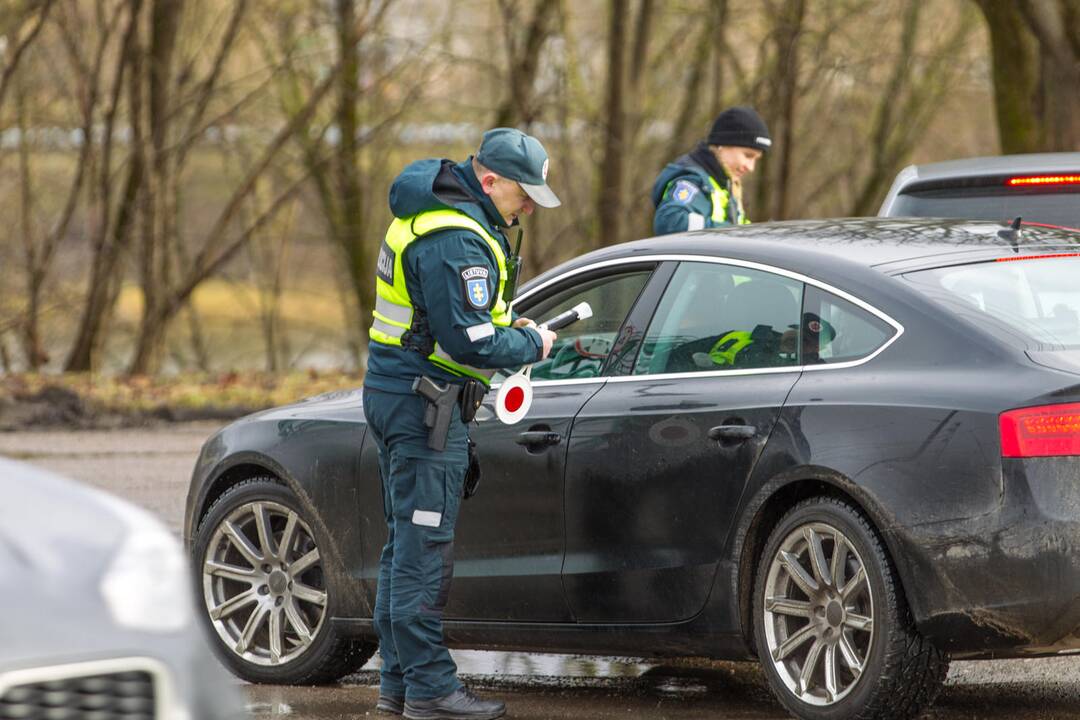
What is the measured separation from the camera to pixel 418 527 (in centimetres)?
573

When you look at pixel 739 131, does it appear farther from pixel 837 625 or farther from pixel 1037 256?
pixel 837 625

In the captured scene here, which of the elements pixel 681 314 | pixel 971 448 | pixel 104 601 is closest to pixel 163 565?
pixel 104 601

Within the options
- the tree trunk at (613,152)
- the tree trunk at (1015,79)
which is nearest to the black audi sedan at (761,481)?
the tree trunk at (1015,79)

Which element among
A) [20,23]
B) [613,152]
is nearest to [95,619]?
[613,152]

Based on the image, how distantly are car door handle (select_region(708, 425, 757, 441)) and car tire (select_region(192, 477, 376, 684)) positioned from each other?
1.65 metres

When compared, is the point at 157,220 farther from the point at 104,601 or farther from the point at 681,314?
the point at 104,601

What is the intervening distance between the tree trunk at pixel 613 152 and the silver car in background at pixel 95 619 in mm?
16775

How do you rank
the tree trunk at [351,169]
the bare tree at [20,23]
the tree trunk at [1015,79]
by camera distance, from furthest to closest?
the tree trunk at [351,169]
the bare tree at [20,23]
the tree trunk at [1015,79]

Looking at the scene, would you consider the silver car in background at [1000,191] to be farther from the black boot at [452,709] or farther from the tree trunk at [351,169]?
the tree trunk at [351,169]

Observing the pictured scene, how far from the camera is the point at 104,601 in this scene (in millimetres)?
3396

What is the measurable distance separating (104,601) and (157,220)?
57.9 ft

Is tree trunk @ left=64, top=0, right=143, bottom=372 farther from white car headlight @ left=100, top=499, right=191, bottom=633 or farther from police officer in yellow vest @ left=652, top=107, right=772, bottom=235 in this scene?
white car headlight @ left=100, top=499, right=191, bottom=633

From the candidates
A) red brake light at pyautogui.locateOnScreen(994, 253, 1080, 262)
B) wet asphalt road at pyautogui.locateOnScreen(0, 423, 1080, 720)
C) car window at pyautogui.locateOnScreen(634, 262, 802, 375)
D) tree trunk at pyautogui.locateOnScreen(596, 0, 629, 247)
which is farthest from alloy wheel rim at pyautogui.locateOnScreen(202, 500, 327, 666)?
tree trunk at pyautogui.locateOnScreen(596, 0, 629, 247)

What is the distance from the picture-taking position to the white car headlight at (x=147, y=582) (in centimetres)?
342
